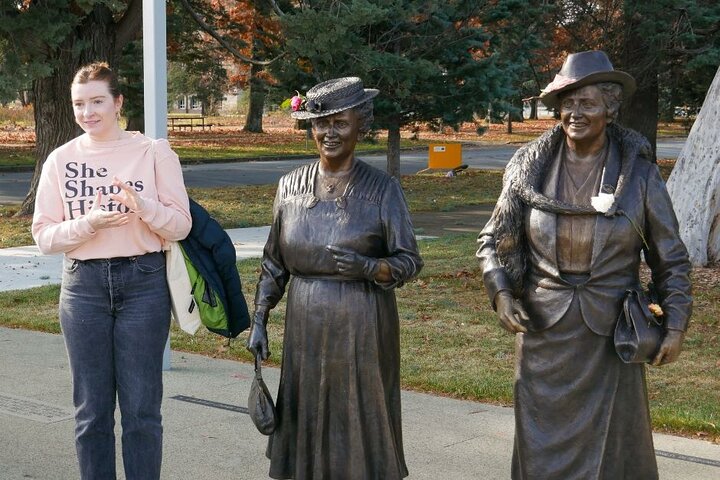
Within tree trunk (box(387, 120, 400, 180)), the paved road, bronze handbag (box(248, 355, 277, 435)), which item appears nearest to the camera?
bronze handbag (box(248, 355, 277, 435))

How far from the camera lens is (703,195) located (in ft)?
36.1

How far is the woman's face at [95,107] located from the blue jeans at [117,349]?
51 centimetres

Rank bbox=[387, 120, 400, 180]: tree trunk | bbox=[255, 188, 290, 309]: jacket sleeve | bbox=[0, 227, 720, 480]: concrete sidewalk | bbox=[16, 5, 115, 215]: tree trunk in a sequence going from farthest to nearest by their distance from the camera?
bbox=[387, 120, 400, 180]: tree trunk, bbox=[16, 5, 115, 215]: tree trunk, bbox=[0, 227, 720, 480]: concrete sidewalk, bbox=[255, 188, 290, 309]: jacket sleeve

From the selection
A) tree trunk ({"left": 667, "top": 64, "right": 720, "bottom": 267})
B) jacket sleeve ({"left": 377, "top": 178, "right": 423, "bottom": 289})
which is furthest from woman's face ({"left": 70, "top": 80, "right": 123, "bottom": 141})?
tree trunk ({"left": 667, "top": 64, "right": 720, "bottom": 267})

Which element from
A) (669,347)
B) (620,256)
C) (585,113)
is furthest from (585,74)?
(669,347)

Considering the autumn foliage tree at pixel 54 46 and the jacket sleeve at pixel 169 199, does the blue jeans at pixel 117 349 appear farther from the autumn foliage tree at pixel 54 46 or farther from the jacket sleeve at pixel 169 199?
the autumn foliage tree at pixel 54 46

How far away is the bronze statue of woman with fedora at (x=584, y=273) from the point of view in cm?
387

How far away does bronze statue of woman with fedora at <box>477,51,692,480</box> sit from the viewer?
12.7 ft

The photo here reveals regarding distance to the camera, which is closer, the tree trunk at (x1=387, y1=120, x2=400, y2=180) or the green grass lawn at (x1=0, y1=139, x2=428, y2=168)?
the tree trunk at (x1=387, y1=120, x2=400, y2=180)

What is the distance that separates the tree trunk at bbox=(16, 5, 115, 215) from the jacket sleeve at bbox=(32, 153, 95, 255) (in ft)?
40.7

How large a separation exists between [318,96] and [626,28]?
20.1 meters

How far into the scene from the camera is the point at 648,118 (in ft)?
86.2

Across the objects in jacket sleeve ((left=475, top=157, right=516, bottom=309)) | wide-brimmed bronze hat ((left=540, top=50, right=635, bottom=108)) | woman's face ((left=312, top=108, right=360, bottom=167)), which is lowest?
jacket sleeve ((left=475, top=157, right=516, bottom=309))

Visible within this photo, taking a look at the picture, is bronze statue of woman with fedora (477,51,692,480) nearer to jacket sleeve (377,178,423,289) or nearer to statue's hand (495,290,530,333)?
statue's hand (495,290,530,333)
